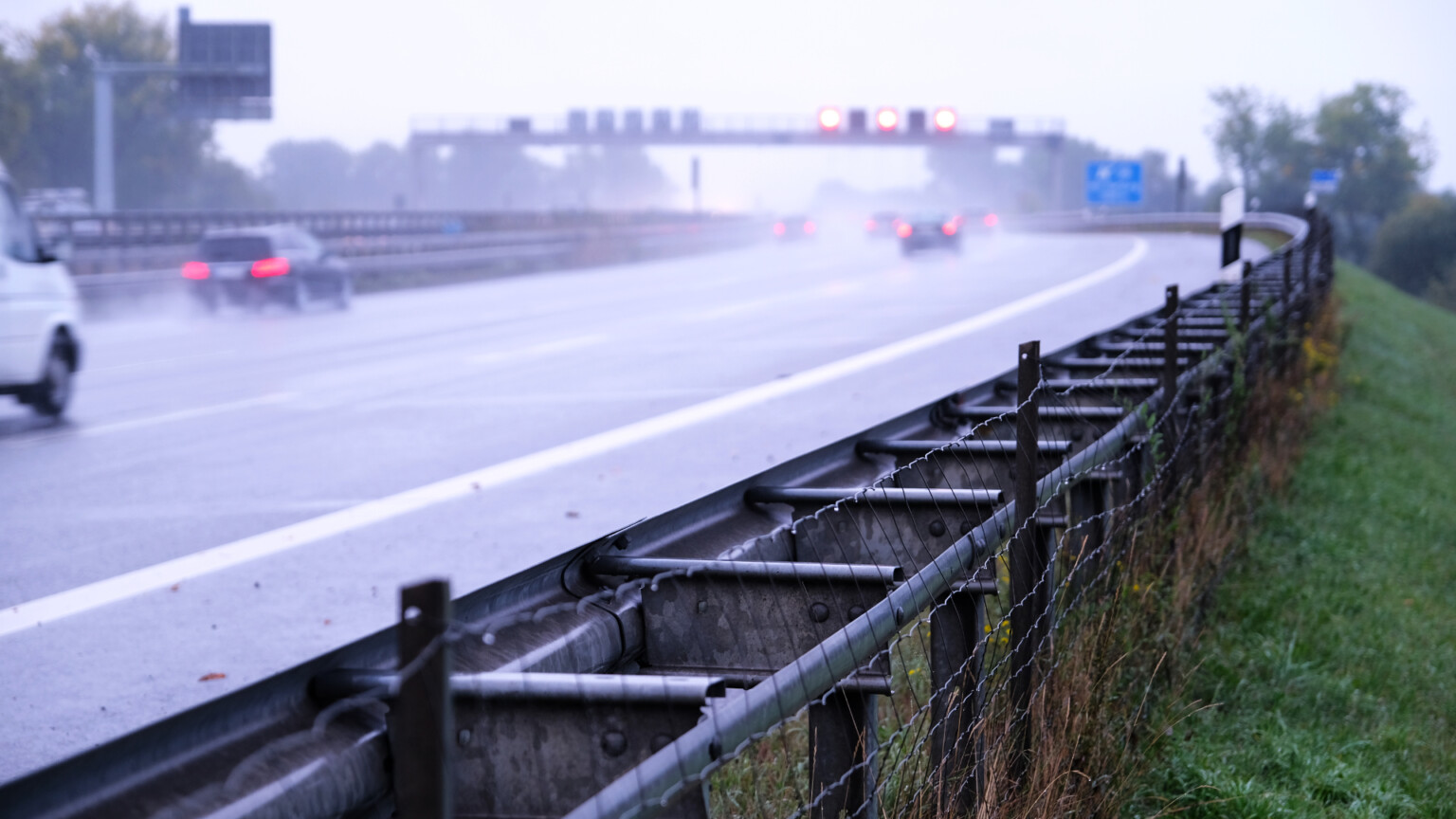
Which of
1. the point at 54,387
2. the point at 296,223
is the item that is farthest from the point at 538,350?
the point at 296,223

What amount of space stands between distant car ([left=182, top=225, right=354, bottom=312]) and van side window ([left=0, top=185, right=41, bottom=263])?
14035 mm

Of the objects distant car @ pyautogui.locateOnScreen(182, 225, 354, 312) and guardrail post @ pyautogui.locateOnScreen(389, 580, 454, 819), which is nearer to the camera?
guardrail post @ pyautogui.locateOnScreen(389, 580, 454, 819)

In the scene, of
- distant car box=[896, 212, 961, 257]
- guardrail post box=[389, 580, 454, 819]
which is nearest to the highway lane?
guardrail post box=[389, 580, 454, 819]

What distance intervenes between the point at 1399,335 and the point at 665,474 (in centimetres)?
2148

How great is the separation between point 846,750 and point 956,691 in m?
0.62

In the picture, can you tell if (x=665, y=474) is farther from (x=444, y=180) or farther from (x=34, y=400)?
(x=444, y=180)

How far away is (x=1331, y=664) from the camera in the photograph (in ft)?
21.0

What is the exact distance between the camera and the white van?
1213cm

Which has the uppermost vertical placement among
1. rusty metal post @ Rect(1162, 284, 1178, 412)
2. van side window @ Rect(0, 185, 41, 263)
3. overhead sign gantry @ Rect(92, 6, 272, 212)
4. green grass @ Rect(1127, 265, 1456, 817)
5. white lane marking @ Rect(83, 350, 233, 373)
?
overhead sign gantry @ Rect(92, 6, 272, 212)

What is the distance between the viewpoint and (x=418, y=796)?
1.41 meters

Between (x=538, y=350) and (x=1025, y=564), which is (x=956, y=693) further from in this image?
(x=538, y=350)

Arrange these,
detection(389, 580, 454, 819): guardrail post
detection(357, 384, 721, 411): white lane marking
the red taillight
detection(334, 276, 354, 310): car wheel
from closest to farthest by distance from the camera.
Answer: detection(389, 580, 454, 819): guardrail post < detection(357, 384, 721, 411): white lane marking < the red taillight < detection(334, 276, 354, 310): car wheel

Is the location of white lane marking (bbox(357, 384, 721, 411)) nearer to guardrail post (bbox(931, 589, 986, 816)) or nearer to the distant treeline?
guardrail post (bbox(931, 589, 986, 816))

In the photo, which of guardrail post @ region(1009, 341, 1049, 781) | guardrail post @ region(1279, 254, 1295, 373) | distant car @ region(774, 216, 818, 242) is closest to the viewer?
guardrail post @ region(1009, 341, 1049, 781)
